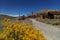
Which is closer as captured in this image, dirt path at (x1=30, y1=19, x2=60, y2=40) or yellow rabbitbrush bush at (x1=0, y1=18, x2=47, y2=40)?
yellow rabbitbrush bush at (x1=0, y1=18, x2=47, y2=40)

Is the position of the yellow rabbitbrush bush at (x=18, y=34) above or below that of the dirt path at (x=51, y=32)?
above

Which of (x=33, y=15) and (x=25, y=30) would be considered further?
(x=33, y=15)

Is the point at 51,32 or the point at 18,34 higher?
the point at 18,34

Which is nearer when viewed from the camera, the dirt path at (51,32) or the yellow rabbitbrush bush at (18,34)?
the yellow rabbitbrush bush at (18,34)

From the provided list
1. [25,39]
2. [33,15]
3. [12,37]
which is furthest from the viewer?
[33,15]

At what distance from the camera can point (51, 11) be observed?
51.4 meters

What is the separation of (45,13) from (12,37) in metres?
48.2

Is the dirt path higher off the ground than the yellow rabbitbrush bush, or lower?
lower

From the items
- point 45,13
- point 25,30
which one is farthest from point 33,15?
point 25,30

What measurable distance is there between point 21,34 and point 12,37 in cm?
22

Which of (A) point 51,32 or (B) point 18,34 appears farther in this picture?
(A) point 51,32

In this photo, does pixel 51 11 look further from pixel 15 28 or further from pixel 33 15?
pixel 15 28

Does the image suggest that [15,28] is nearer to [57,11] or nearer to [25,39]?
[25,39]

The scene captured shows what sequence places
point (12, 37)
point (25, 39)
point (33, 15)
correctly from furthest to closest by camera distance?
point (33, 15) → point (12, 37) → point (25, 39)
